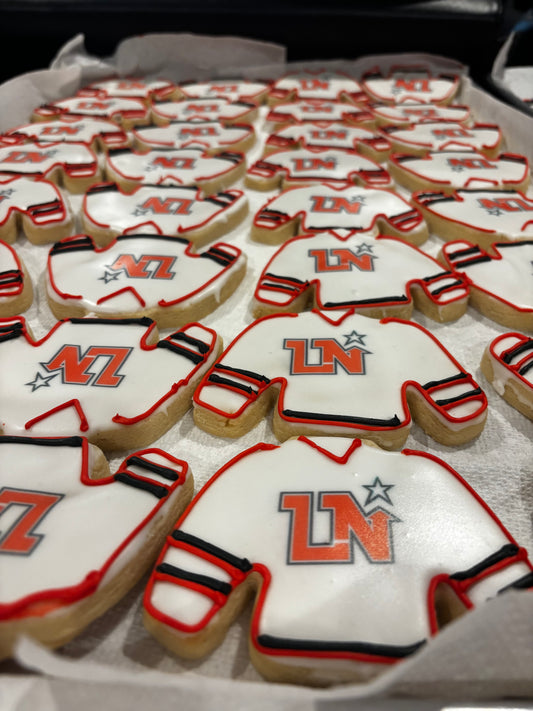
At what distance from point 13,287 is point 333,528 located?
994 mm

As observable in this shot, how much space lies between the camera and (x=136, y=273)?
1341mm

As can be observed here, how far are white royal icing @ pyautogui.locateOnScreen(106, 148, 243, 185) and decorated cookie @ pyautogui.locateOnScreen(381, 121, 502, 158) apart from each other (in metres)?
0.65

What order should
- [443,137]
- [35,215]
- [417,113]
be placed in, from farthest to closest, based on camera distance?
[417,113]
[443,137]
[35,215]

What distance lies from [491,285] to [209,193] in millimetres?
970

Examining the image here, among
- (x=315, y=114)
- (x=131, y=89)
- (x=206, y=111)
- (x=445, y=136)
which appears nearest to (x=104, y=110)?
(x=131, y=89)

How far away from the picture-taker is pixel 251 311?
4.46 ft

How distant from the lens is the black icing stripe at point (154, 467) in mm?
879

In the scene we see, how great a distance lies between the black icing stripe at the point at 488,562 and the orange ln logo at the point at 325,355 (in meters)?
0.41

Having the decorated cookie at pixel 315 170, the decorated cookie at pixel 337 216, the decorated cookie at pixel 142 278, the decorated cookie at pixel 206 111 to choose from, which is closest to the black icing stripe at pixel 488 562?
the decorated cookie at pixel 142 278

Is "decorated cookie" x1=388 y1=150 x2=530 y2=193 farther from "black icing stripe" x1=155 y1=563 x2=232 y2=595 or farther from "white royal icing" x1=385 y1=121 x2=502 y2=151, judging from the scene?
"black icing stripe" x1=155 y1=563 x2=232 y2=595

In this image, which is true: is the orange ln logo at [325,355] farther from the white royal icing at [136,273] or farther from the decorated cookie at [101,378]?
the white royal icing at [136,273]

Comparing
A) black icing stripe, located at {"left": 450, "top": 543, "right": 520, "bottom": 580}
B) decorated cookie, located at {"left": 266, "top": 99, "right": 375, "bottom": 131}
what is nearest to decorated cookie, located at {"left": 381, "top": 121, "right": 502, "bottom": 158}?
decorated cookie, located at {"left": 266, "top": 99, "right": 375, "bottom": 131}

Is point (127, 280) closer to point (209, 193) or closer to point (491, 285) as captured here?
point (209, 193)

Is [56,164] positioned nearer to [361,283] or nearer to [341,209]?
[341,209]
